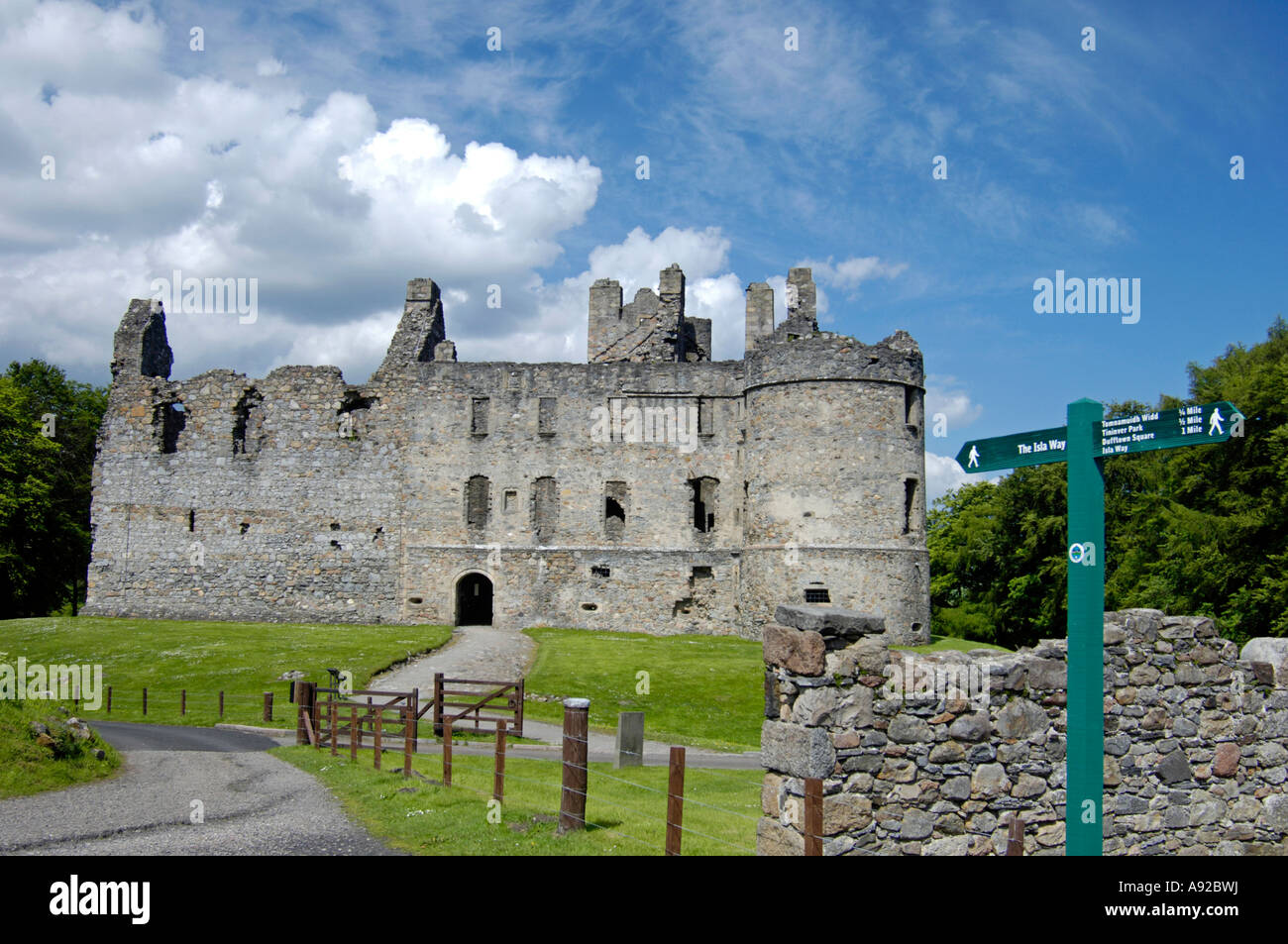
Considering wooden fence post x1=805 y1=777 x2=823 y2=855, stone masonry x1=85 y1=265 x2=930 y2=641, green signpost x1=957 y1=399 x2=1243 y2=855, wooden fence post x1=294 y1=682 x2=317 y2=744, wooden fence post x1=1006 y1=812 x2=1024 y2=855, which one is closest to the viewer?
green signpost x1=957 y1=399 x2=1243 y2=855

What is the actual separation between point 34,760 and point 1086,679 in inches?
585

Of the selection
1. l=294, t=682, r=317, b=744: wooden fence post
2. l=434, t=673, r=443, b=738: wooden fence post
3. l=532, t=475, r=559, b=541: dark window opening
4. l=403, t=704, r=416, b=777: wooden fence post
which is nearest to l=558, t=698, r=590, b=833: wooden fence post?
l=403, t=704, r=416, b=777: wooden fence post

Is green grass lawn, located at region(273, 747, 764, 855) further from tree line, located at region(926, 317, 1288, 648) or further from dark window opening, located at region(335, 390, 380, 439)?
dark window opening, located at region(335, 390, 380, 439)

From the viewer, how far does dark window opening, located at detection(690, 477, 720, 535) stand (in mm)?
38562

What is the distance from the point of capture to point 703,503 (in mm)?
39031

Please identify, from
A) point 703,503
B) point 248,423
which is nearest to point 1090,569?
point 703,503

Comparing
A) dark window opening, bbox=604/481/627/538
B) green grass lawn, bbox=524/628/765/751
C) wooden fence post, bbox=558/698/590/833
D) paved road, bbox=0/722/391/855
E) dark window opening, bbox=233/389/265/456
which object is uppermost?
dark window opening, bbox=233/389/265/456

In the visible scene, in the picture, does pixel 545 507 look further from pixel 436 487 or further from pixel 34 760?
pixel 34 760

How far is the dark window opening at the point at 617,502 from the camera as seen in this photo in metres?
38.8

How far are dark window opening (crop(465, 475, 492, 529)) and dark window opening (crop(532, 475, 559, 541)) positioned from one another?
6.03ft

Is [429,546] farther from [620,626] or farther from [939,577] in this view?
[939,577]

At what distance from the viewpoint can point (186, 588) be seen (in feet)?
130

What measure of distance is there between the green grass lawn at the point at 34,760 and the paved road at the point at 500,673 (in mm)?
6344
